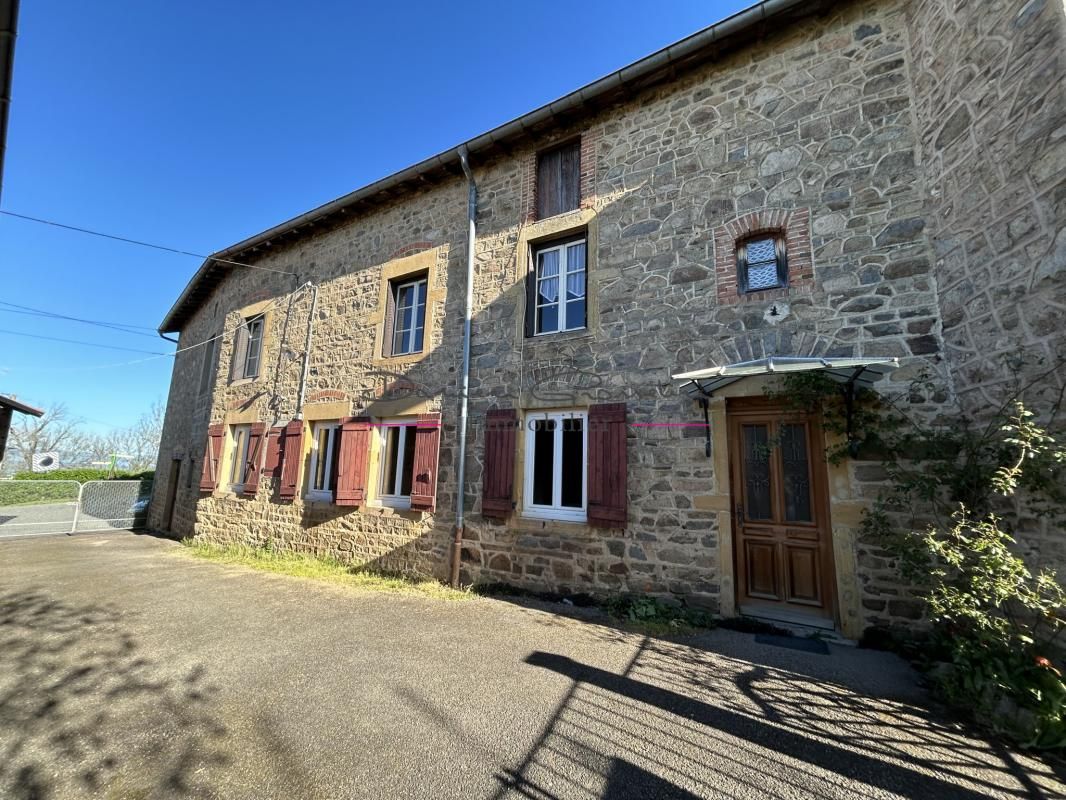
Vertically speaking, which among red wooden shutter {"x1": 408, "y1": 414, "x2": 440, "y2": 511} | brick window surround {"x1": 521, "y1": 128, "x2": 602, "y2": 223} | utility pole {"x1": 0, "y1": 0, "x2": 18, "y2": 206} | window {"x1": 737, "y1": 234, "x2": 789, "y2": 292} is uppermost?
brick window surround {"x1": 521, "y1": 128, "x2": 602, "y2": 223}

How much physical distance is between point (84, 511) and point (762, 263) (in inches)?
655

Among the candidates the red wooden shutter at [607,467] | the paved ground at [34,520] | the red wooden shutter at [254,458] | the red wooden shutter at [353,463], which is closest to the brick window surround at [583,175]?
the red wooden shutter at [607,467]

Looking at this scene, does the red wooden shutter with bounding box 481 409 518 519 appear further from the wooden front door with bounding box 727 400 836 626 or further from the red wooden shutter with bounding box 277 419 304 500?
the red wooden shutter with bounding box 277 419 304 500

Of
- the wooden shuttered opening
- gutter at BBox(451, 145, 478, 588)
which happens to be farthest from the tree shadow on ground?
the wooden shuttered opening

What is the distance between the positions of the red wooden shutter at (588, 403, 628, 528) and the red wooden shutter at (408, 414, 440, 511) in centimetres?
228

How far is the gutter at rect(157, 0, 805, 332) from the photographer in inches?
190

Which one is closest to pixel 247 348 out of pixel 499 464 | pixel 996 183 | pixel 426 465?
pixel 426 465

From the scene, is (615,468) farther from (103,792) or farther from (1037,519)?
(103,792)

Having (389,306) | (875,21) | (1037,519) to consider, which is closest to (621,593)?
(1037,519)

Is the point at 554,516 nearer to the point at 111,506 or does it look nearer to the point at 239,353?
the point at 239,353

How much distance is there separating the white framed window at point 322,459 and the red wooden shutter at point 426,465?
2.11 meters

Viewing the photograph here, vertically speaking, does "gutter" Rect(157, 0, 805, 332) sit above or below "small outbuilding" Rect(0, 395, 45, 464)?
above

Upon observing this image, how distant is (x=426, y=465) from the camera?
6.12m

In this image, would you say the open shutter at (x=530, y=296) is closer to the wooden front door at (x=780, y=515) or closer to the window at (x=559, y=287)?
the window at (x=559, y=287)
